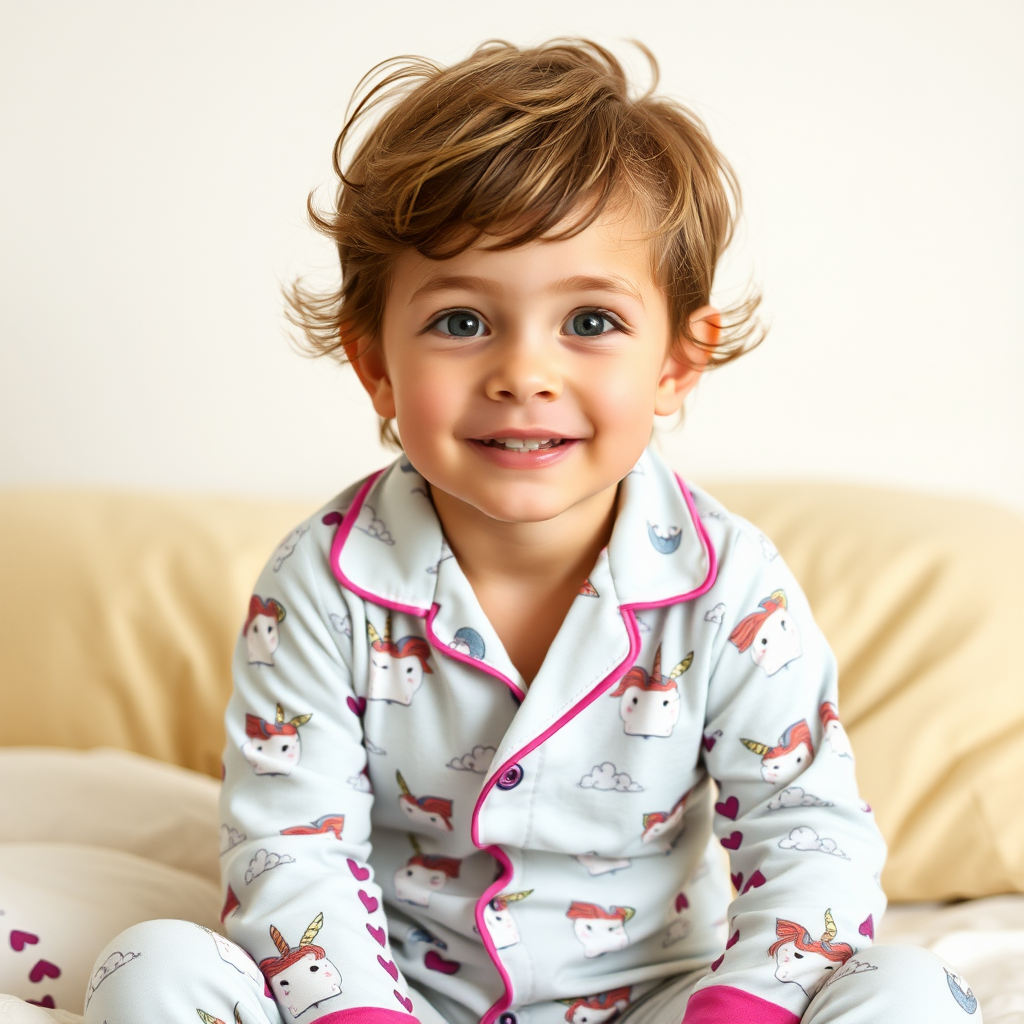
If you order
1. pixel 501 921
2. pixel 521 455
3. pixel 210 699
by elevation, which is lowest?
pixel 210 699

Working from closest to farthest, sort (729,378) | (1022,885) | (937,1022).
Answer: (937,1022), (1022,885), (729,378)

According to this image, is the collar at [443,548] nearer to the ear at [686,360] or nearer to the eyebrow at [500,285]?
the ear at [686,360]

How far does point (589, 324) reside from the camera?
0.83 m

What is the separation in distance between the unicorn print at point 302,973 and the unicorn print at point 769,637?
0.37m

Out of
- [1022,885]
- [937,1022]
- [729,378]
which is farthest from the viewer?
[729,378]

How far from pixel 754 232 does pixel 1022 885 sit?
0.91 metres

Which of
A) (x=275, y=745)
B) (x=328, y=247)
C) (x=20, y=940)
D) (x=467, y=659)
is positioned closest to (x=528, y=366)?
(x=467, y=659)

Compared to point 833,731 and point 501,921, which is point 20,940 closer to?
point 501,921

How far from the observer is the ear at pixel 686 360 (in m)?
0.95

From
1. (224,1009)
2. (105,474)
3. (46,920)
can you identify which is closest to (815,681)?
(224,1009)

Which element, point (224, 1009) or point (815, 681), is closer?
point (224, 1009)

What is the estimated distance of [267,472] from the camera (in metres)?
1.71

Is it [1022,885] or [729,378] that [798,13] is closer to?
[729,378]

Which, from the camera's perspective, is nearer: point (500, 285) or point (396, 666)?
point (500, 285)
